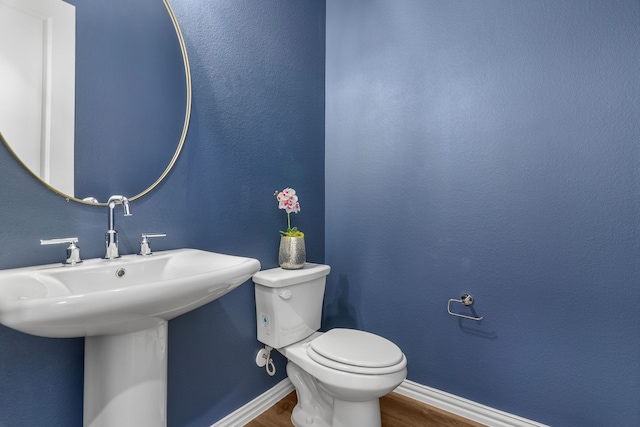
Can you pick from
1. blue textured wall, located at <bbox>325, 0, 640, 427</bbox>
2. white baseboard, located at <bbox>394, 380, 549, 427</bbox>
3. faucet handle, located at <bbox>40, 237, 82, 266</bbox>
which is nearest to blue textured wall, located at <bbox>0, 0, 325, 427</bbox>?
faucet handle, located at <bbox>40, 237, 82, 266</bbox>

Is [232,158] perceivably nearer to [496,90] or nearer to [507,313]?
[496,90]

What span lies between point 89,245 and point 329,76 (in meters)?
1.67

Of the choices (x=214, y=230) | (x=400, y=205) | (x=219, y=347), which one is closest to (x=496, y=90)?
(x=400, y=205)

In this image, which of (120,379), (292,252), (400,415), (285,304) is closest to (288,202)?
(292,252)

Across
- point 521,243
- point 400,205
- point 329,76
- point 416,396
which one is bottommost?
point 416,396

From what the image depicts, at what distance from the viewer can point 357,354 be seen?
4.28 ft

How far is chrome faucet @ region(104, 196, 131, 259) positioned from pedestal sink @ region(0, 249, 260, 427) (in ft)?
0.09

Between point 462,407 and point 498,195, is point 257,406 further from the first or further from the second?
point 498,195

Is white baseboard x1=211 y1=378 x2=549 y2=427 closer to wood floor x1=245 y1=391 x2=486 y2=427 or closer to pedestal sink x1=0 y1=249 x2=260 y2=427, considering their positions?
wood floor x1=245 y1=391 x2=486 y2=427

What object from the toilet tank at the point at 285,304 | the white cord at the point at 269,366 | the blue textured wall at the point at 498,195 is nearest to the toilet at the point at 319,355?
the toilet tank at the point at 285,304

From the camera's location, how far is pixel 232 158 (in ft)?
4.86

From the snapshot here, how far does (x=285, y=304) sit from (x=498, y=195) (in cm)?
113

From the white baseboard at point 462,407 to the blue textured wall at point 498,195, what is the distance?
38mm

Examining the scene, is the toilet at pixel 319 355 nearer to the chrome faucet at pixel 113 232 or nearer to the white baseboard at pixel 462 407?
the white baseboard at pixel 462 407
